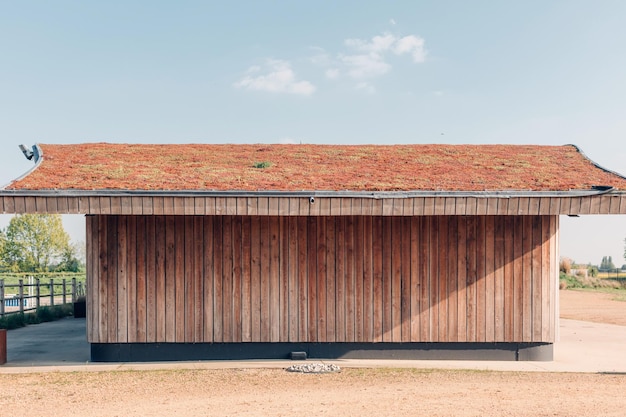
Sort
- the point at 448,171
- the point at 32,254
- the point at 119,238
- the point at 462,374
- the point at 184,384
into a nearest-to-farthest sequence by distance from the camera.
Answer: the point at 184,384, the point at 462,374, the point at 119,238, the point at 448,171, the point at 32,254

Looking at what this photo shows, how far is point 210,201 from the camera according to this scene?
9195 millimetres

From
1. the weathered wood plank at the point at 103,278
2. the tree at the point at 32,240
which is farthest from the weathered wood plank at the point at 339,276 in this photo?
the tree at the point at 32,240

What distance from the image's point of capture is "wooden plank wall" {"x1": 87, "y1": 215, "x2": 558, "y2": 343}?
1012 centimetres

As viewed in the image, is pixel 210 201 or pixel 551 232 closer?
pixel 210 201

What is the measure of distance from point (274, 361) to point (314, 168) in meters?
3.86

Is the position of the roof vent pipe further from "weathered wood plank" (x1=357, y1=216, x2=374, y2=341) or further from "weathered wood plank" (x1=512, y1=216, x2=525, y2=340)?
"weathered wood plank" (x1=512, y1=216, x2=525, y2=340)

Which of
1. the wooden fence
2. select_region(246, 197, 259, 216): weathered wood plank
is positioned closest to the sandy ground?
select_region(246, 197, 259, 216): weathered wood plank

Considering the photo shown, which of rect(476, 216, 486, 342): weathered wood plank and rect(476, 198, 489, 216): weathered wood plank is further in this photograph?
rect(476, 216, 486, 342): weathered wood plank

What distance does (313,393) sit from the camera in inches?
Answer: 310

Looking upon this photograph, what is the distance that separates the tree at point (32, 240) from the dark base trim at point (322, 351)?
51.7 metres

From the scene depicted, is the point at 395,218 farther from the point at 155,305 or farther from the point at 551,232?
the point at 155,305

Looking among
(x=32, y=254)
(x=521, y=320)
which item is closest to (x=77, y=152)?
(x=521, y=320)

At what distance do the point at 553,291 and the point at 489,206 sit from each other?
2348mm

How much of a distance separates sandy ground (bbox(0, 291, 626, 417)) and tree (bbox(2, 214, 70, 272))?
52.2 meters
